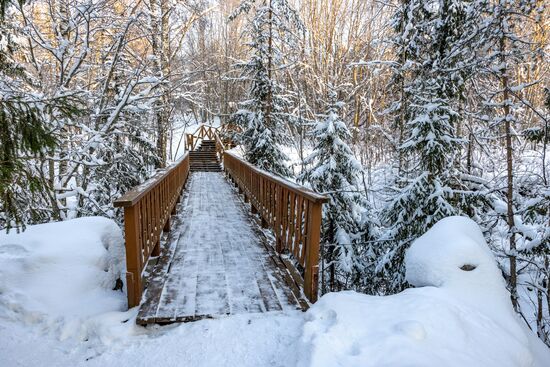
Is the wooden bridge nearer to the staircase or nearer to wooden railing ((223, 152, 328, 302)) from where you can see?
wooden railing ((223, 152, 328, 302))

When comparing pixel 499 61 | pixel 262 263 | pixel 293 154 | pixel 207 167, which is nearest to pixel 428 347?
pixel 262 263

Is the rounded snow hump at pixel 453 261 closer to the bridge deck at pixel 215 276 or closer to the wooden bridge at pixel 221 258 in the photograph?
the wooden bridge at pixel 221 258

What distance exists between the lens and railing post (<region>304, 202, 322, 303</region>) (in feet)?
11.1

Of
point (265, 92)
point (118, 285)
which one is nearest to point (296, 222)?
point (118, 285)

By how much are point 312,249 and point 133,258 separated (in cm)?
164

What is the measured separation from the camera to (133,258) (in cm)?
322

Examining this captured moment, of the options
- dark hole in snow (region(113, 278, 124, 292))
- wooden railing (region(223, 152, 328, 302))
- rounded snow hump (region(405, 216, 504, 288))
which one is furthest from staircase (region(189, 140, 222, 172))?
rounded snow hump (region(405, 216, 504, 288))

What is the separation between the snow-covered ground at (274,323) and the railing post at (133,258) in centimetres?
17

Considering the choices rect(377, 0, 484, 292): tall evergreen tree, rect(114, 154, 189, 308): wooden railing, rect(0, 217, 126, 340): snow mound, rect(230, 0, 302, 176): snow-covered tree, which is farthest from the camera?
rect(230, 0, 302, 176): snow-covered tree

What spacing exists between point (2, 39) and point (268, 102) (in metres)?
8.97

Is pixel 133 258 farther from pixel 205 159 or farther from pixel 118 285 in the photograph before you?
pixel 205 159

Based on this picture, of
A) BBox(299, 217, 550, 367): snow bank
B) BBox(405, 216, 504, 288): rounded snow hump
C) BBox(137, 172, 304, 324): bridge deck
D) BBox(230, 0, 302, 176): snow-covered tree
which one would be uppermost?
BBox(230, 0, 302, 176): snow-covered tree

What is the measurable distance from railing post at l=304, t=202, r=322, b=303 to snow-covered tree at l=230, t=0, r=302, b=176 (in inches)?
381

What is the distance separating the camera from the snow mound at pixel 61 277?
297 cm
